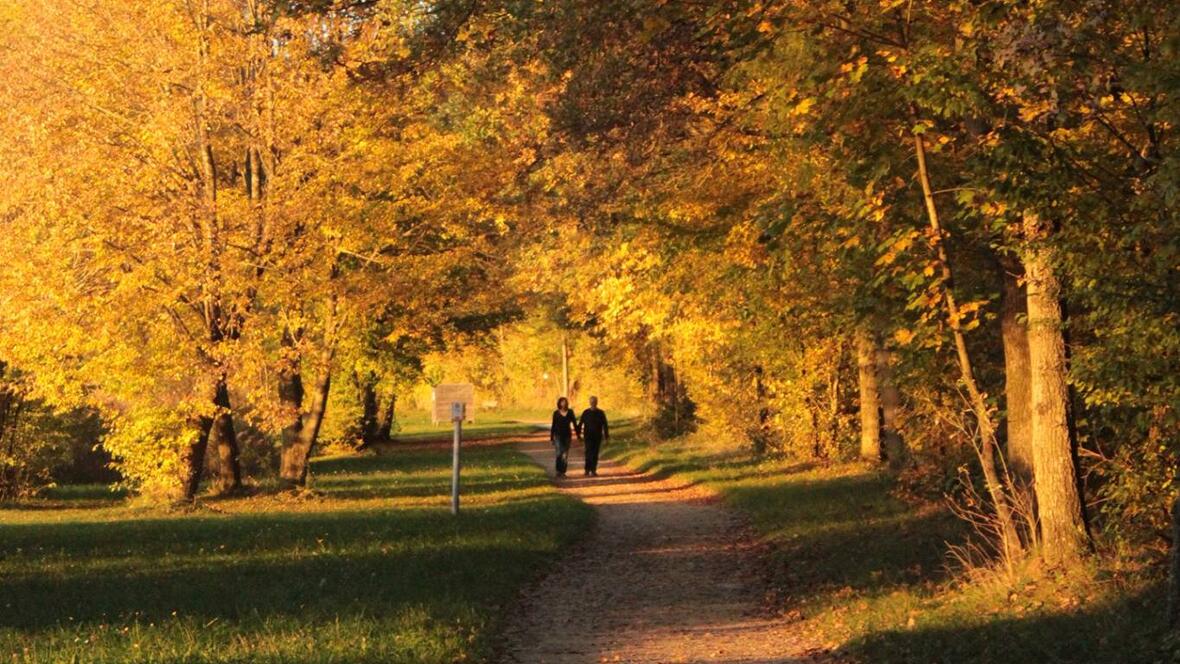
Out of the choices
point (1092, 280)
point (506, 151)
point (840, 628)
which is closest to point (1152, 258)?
point (1092, 280)

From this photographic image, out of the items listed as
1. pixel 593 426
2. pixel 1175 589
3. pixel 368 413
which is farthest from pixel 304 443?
pixel 368 413

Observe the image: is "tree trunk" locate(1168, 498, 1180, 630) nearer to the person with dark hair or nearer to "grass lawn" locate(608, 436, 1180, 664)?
"grass lawn" locate(608, 436, 1180, 664)

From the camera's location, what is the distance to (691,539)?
19.5m

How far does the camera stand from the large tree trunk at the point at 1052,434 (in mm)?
11742

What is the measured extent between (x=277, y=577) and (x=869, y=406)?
51.5 feet

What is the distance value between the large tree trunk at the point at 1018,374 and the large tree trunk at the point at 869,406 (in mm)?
10633

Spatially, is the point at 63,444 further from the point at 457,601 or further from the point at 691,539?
the point at 457,601

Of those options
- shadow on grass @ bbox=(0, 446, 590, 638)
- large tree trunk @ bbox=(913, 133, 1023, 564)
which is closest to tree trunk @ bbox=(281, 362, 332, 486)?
shadow on grass @ bbox=(0, 446, 590, 638)

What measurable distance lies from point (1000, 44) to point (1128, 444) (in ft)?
14.7

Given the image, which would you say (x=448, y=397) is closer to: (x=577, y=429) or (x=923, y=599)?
(x=577, y=429)

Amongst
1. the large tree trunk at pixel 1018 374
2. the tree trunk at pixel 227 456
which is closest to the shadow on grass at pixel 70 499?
the tree trunk at pixel 227 456

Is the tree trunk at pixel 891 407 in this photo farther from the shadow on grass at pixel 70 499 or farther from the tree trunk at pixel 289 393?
the shadow on grass at pixel 70 499

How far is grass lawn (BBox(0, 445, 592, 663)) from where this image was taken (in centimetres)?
1060

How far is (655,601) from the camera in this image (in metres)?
13.8
